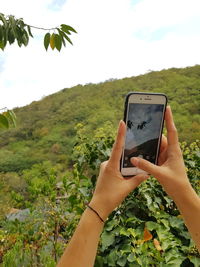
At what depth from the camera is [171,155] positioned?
0.84 meters

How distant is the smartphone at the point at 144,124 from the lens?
3.09ft

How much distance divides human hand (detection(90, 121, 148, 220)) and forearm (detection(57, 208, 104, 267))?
0.13 ft

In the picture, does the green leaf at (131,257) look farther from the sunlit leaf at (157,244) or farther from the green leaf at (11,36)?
the green leaf at (11,36)

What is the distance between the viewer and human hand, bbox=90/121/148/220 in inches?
30.2

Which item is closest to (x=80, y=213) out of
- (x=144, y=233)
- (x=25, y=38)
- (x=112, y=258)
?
(x=112, y=258)

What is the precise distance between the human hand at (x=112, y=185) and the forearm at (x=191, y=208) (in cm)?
11

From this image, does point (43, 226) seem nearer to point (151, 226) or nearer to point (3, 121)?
point (151, 226)

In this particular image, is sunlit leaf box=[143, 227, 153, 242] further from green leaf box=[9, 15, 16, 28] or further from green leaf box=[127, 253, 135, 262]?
green leaf box=[9, 15, 16, 28]

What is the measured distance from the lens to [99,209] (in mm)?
757

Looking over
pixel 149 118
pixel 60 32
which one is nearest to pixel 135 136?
pixel 149 118

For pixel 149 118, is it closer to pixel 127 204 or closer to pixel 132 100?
pixel 132 100

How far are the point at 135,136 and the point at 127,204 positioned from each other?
112cm

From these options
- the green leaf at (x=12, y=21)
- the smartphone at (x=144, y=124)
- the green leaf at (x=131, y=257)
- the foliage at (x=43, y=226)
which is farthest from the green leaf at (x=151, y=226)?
the green leaf at (x=12, y=21)

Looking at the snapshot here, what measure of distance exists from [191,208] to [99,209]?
7.4 inches
